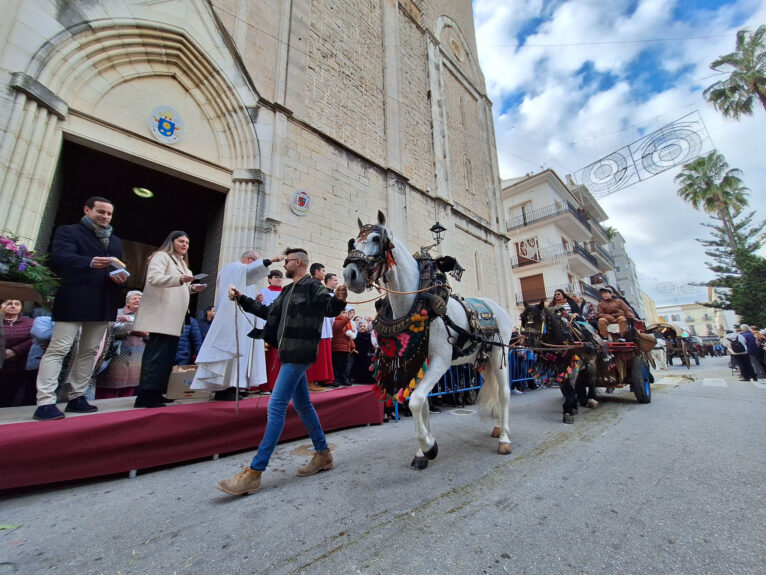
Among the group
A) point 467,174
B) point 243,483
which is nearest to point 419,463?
point 243,483

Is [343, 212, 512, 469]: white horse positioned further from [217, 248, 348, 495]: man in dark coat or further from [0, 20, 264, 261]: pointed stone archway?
[0, 20, 264, 261]: pointed stone archway

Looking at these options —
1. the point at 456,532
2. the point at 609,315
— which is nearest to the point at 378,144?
the point at 609,315

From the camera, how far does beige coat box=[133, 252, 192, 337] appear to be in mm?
3109

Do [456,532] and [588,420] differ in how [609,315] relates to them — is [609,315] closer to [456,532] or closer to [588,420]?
[588,420]

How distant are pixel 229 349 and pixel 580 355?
16.7ft

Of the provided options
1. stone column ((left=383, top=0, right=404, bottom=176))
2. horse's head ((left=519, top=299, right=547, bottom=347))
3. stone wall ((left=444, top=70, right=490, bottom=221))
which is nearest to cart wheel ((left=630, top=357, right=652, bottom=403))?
horse's head ((left=519, top=299, right=547, bottom=347))

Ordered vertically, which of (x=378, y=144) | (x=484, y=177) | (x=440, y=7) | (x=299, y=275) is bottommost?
(x=299, y=275)

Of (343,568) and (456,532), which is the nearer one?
(343,568)

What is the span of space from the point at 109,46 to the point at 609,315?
10660 mm

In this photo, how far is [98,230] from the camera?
9.87ft

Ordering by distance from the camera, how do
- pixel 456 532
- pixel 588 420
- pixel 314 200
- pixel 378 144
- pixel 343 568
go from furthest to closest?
pixel 378 144, pixel 314 200, pixel 588 420, pixel 456 532, pixel 343 568

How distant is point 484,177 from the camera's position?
15.4 metres

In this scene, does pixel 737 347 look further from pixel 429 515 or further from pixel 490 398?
pixel 429 515

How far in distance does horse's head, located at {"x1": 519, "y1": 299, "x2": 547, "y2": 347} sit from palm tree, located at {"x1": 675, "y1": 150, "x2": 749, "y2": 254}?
29.1 m
